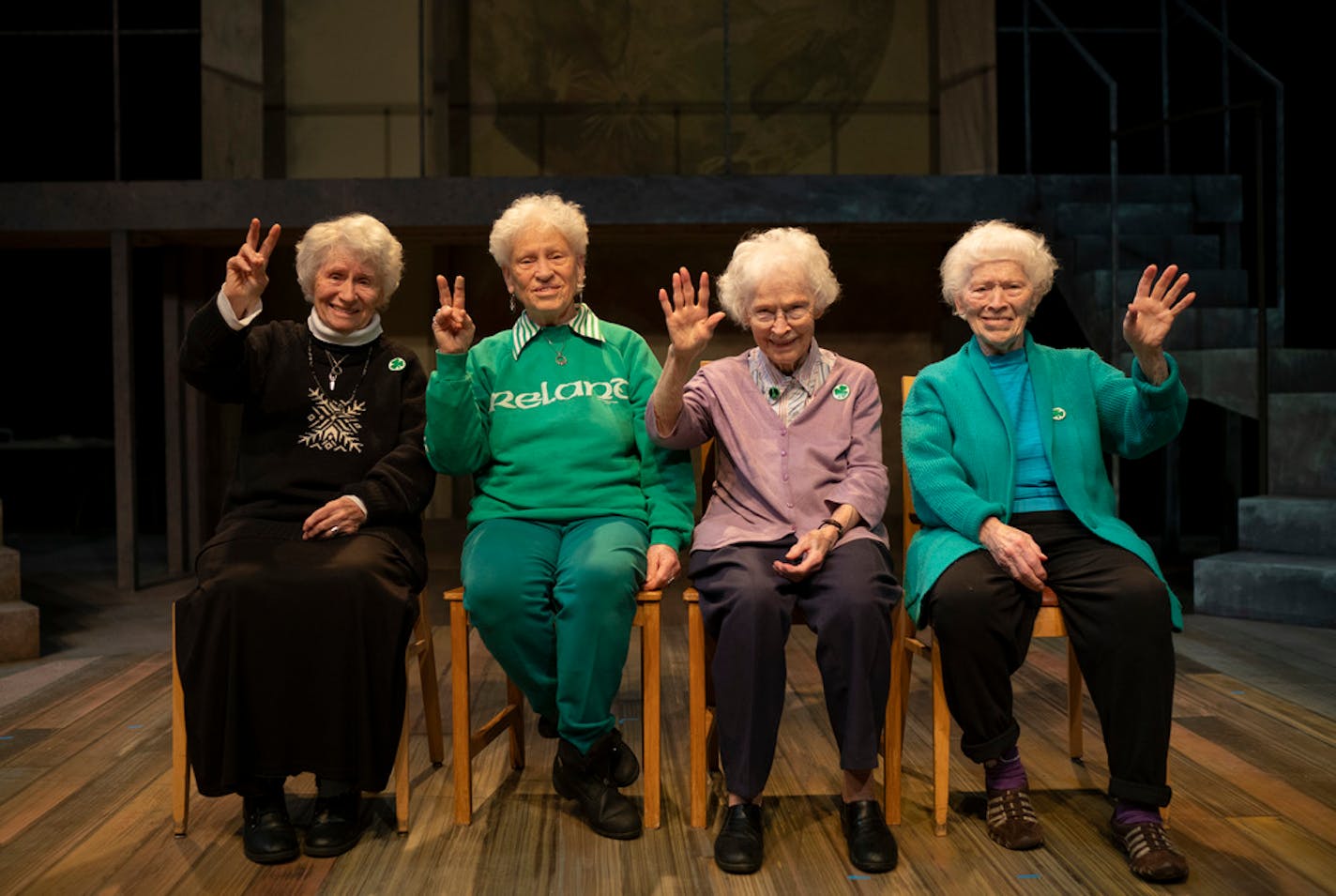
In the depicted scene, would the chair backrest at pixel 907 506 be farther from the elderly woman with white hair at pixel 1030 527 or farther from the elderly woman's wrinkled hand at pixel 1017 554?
the elderly woman's wrinkled hand at pixel 1017 554

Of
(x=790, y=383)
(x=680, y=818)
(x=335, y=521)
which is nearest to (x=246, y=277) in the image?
(x=335, y=521)

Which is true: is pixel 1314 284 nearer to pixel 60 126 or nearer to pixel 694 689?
pixel 694 689

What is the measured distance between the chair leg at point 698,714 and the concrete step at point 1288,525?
9.77 ft

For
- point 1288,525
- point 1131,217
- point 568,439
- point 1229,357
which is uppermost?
point 1131,217

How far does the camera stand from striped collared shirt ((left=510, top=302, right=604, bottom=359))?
2.68 metres

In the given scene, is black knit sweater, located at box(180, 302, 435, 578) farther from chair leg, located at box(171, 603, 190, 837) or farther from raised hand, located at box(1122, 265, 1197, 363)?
raised hand, located at box(1122, 265, 1197, 363)

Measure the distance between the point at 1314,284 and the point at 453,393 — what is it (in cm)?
508

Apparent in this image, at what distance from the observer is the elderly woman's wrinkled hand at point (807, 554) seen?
2.32 m

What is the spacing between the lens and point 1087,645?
2.29 meters

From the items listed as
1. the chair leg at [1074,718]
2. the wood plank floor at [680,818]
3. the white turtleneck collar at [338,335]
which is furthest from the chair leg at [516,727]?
the chair leg at [1074,718]

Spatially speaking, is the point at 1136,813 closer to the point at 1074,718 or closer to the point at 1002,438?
the point at 1074,718

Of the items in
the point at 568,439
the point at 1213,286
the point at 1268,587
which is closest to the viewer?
the point at 568,439

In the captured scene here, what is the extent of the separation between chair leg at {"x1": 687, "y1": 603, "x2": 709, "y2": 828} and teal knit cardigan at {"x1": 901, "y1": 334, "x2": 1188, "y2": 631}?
0.44 meters

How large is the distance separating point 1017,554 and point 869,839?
598 mm
